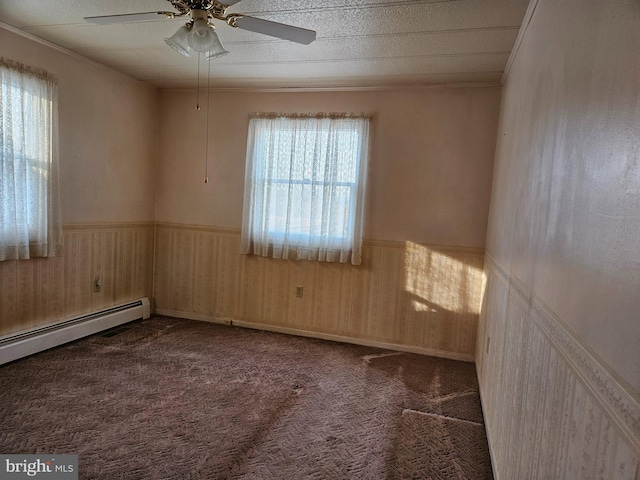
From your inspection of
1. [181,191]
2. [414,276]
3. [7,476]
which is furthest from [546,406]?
[181,191]

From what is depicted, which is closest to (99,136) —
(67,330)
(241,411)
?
(67,330)

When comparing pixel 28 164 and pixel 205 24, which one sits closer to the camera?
pixel 205 24

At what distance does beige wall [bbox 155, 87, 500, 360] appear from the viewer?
11.2ft

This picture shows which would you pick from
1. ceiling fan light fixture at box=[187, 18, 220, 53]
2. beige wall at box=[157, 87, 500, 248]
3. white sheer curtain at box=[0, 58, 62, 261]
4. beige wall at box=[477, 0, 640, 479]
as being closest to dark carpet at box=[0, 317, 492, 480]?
beige wall at box=[477, 0, 640, 479]

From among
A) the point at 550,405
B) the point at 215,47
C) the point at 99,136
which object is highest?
the point at 215,47

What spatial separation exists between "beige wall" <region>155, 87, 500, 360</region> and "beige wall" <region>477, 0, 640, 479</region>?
4.95ft

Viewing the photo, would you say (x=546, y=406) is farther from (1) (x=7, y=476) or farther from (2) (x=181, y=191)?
(2) (x=181, y=191)

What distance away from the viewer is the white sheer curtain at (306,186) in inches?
142

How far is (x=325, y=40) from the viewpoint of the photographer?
106 inches

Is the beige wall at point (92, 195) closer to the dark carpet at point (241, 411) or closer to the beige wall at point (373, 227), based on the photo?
the beige wall at point (373, 227)

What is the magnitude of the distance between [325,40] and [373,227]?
1656 millimetres

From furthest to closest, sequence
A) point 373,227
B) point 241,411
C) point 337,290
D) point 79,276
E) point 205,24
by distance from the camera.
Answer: point 337,290 < point 373,227 < point 79,276 < point 241,411 < point 205,24

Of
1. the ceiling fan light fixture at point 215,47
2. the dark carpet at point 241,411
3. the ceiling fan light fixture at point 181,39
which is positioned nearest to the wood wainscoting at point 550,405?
the dark carpet at point 241,411

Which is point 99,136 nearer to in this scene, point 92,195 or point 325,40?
point 92,195
